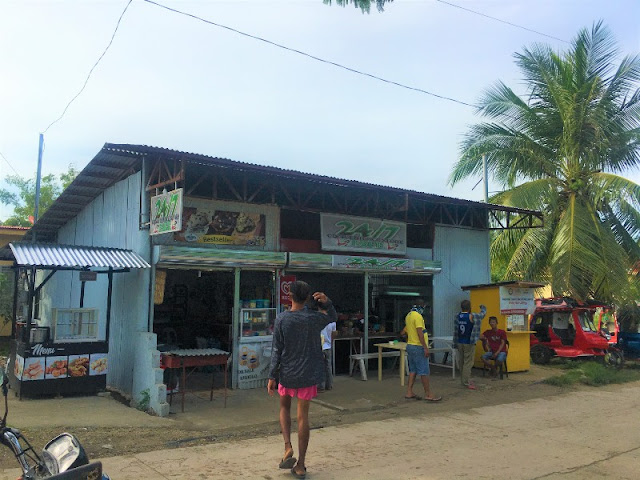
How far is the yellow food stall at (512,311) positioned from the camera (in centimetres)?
1194

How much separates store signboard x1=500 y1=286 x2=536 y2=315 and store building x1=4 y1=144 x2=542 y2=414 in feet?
4.66

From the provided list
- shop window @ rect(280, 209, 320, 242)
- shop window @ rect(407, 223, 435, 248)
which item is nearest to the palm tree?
shop window @ rect(407, 223, 435, 248)

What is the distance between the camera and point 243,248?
9.84 meters

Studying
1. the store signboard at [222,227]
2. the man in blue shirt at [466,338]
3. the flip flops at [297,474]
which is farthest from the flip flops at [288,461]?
the man in blue shirt at [466,338]

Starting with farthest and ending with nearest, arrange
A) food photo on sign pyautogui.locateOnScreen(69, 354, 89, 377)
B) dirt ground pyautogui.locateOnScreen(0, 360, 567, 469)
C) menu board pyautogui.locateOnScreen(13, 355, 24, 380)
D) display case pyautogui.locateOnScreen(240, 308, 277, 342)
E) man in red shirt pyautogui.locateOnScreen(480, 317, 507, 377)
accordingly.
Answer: man in red shirt pyautogui.locateOnScreen(480, 317, 507, 377)
display case pyautogui.locateOnScreen(240, 308, 277, 342)
food photo on sign pyautogui.locateOnScreen(69, 354, 89, 377)
menu board pyautogui.locateOnScreen(13, 355, 24, 380)
dirt ground pyautogui.locateOnScreen(0, 360, 567, 469)

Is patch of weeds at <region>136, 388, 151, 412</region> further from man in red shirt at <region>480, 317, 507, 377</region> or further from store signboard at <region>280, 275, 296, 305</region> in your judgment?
man in red shirt at <region>480, 317, 507, 377</region>

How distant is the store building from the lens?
29.1 feet

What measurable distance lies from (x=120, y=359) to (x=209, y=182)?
3.48 metres

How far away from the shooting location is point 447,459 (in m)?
5.64

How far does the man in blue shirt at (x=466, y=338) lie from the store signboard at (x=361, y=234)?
2.32 m

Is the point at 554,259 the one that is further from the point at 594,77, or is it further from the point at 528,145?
the point at 594,77

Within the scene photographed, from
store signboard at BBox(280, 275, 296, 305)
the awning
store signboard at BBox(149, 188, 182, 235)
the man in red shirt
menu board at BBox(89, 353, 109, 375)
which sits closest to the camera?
store signboard at BBox(149, 188, 182, 235)

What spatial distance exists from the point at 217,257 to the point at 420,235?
18.4ft

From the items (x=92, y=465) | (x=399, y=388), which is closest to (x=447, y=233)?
(x=399, y=388)
